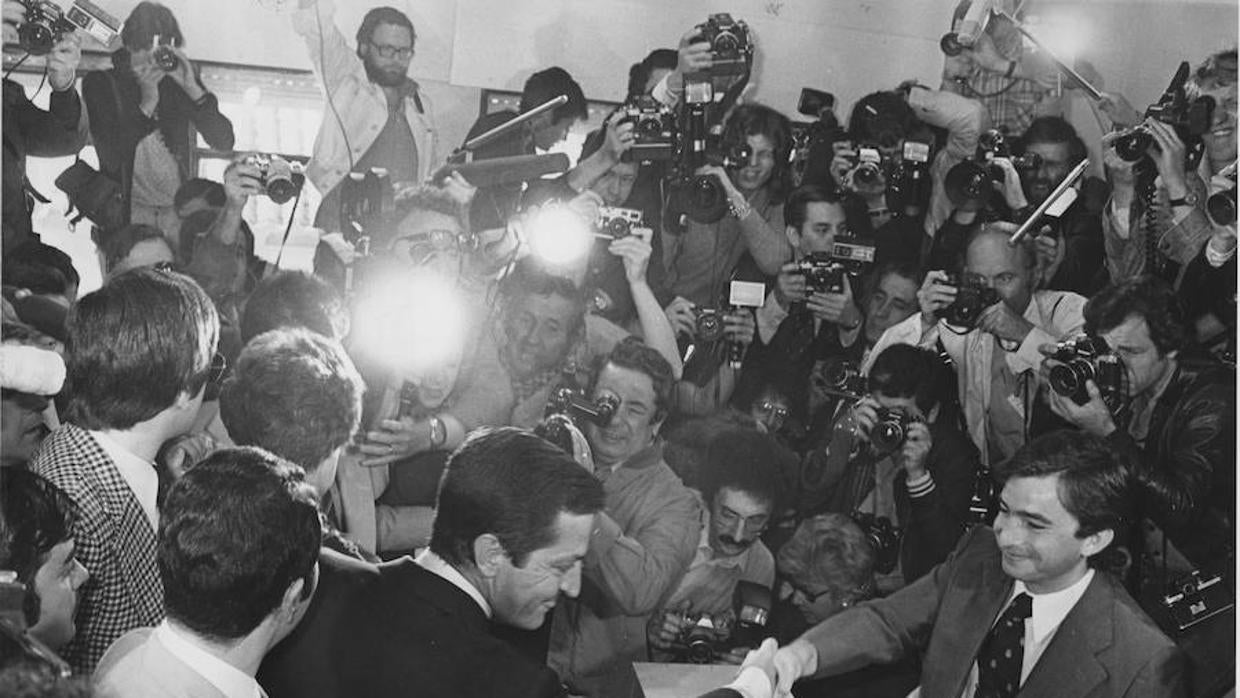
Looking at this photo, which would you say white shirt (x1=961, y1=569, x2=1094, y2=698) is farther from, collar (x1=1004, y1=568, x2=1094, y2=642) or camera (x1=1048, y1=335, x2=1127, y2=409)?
camera (x1=1048, y1=335, x2=1127, y2=409)

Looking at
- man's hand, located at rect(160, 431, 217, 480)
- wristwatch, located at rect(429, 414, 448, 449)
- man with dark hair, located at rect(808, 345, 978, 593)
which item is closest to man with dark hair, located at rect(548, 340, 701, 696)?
wristwatch, located at rect(429, 414, 448, 449)

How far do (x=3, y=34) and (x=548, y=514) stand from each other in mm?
2204

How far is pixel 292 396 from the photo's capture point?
293 cm

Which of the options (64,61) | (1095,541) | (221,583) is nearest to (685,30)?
(64,61)

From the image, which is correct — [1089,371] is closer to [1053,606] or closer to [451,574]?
[1053,606]

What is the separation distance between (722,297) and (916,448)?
2.49 ft

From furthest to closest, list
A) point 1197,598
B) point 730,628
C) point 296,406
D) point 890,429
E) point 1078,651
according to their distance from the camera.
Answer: point 890,429 < point 730,628 < point 1197,598 < point 1078,651 < point 296,406

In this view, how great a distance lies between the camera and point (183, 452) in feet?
11.1

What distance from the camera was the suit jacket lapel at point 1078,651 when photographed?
315 cm

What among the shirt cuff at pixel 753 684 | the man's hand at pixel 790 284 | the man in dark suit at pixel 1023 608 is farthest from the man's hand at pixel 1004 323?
the shirt cuff at pixel 753 684

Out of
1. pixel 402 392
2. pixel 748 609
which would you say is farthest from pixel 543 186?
pixel 748 609

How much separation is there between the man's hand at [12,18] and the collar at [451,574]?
6.98ft

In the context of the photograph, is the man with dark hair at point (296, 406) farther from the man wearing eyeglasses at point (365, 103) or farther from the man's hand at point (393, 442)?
the man wearing eyeglasses at point (365, 103)

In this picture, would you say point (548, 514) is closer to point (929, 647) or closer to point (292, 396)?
point (292, 396)
